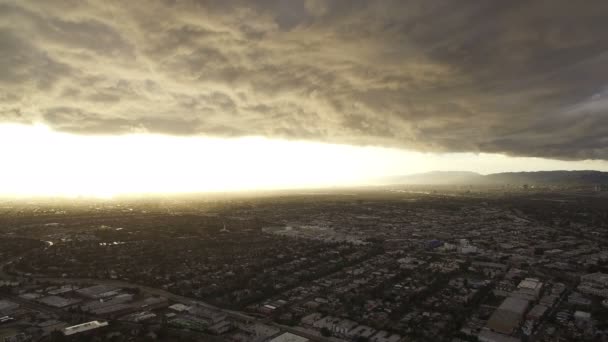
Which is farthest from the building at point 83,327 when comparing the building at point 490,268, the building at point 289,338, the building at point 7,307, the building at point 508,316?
the building at point 490,268

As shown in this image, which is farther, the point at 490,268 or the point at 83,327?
the point at 490,268

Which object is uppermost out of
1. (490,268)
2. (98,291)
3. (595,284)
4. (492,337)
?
(98,291)

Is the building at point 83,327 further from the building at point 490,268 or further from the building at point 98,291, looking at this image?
the building at point 490,268

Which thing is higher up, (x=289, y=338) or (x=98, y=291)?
(x=98, y=291)

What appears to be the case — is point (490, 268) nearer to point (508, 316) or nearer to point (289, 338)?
point (508, 316)

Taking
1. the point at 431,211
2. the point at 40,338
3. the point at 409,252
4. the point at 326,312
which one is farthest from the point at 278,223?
the point at 40,338

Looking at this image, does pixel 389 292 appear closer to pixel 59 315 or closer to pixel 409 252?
pixel 409 252

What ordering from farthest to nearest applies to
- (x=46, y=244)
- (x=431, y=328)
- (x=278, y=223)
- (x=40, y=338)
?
(x=278, y=223) < (x=46, y=244) < (x=431, y=328) < (x=40, y=338)

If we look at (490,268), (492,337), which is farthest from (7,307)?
(490,268)
